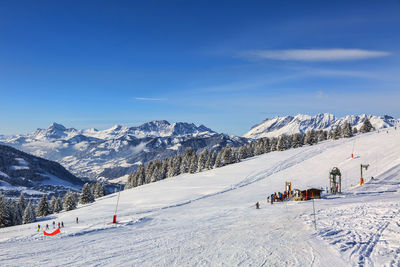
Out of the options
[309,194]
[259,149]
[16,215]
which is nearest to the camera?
[309,194]

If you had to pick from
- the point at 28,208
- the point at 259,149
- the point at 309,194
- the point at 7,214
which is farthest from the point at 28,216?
the point at 259,149

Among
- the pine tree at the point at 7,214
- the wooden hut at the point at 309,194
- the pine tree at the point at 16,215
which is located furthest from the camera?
the pine tree at the point at 16,215

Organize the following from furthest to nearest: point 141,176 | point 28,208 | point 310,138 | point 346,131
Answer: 1. point 310,138
2. point 346,131
3. point 141,176
4. point 28,208

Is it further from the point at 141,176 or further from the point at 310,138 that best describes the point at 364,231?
the point at 310,138

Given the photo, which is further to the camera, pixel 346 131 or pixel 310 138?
pixel 310 138

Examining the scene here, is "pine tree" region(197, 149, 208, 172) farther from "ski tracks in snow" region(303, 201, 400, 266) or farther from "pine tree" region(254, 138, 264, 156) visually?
"ski tracks in snow" region(303, 201, 400, 266)

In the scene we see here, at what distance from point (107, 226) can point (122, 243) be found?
897 centimetres

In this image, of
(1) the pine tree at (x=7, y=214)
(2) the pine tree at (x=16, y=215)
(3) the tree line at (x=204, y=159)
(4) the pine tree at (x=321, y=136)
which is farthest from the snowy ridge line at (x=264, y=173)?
(2) the pine tree at (x=16, y=215)

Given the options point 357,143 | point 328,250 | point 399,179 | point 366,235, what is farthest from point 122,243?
point 357,143

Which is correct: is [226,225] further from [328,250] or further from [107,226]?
[107,226]

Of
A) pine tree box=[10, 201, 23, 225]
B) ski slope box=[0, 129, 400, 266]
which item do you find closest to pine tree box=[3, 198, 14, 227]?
pine tree box=[10, 201, 23, 225]

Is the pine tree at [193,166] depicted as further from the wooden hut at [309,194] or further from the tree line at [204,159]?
the wooden hut at [309,194]

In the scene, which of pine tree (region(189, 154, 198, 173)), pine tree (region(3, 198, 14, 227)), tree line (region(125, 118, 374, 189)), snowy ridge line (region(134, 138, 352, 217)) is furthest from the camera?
tree line (region(125, 118, 374, 189))

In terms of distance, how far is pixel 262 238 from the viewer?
17609mm
